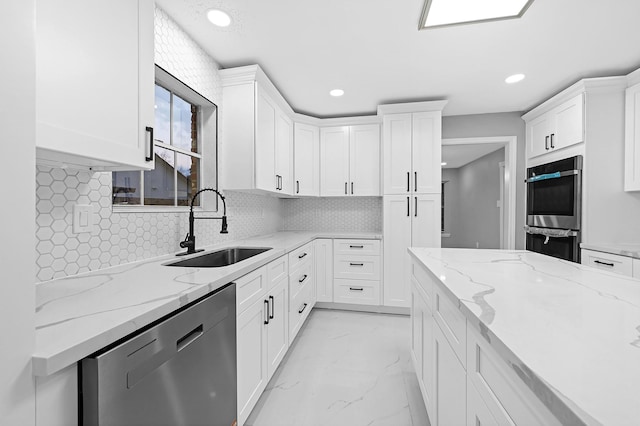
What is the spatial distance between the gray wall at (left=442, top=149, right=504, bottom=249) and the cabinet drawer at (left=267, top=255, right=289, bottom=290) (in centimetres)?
509

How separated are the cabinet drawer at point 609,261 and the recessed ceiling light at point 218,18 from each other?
3325 millimetres

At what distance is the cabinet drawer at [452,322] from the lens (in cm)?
95

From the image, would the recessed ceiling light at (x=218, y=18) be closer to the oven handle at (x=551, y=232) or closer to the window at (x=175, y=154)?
the window at (x=175, y=154)

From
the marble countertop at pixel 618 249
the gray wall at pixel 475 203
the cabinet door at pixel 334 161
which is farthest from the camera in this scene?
the gray wall at pixel 475 203

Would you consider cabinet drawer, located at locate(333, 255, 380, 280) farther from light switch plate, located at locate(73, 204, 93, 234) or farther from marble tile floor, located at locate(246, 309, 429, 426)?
light switch plate, located at locate(73, 204, 93, 234)

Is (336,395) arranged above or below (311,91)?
below

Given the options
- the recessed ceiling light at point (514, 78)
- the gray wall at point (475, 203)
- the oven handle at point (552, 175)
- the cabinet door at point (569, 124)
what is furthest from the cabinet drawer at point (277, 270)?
the gray wall at point (475, 203)

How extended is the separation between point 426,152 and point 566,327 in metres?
2.73

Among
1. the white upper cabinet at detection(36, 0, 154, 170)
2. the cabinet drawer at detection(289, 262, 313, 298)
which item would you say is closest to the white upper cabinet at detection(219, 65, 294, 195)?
the cabinet drawer at detection(289, 262, 313, 298)

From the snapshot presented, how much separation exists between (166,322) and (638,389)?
112 centimetres

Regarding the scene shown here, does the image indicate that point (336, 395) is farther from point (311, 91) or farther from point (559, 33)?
point (559, 33)

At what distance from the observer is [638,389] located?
1.49 ft

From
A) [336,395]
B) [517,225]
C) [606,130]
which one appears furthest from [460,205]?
[336,395]

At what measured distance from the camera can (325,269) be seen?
3.39m
